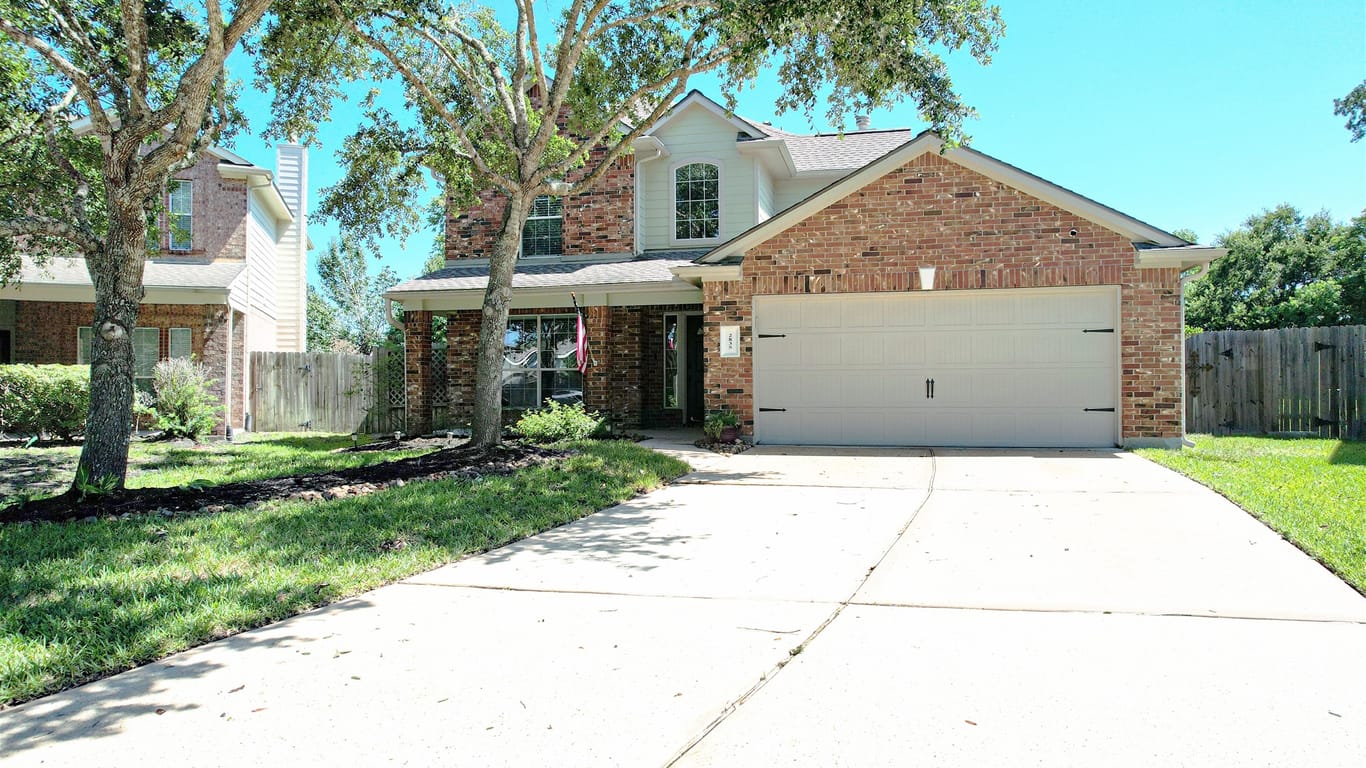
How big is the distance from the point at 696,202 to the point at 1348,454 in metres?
11.0

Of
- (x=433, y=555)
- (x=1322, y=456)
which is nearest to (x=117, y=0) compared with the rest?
(x=433, y=555)

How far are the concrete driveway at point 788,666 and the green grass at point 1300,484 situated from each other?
0.87 ft

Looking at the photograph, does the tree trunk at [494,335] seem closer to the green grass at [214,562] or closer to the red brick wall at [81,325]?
the green grass at [214,562]

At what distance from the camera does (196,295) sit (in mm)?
15789

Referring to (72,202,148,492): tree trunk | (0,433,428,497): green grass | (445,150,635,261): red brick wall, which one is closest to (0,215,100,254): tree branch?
(72,202,148,492): tree trunk

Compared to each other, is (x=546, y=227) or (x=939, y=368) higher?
(x=546, y=227)

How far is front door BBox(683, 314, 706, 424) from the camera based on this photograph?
1700 centimetres

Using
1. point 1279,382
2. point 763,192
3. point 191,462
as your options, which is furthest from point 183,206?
point 1279,382

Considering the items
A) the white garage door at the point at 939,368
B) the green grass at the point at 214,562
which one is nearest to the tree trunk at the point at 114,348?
the green grass at the point at 214,562

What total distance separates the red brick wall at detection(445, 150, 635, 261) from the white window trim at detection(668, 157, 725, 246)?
Answer: 793 millimetres

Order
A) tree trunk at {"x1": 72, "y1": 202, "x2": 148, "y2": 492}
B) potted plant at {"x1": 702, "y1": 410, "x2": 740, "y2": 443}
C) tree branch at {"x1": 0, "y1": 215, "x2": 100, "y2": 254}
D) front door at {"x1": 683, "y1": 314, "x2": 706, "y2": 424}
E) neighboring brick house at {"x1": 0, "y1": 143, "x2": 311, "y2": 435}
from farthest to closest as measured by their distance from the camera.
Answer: front door at {"x1": 683, "y1": 314, "x2": 706, "y2": 424} → neighboring brick house at {"x1": 0, "y1": 143, "x2": 311, "y2": 435} → potted plant at {"x1": 702, "y1": 410, "x2": 740, "y2": 443} → tree branch at {"x1": 0, "y1": 215, "x2": 100, "y2": 254} → tree trunk at {"x1": 72, "y1": 202, "x2": 148, "y2": 492}

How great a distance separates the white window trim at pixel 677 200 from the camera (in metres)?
15.9

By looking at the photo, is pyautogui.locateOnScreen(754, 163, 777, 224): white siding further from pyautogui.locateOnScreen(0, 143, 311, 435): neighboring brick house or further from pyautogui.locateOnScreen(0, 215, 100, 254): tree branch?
pyautogui.locateOnScreen(0, 215, 100, 254): tree branch

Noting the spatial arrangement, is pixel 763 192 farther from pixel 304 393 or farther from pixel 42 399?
pixel 42 399
